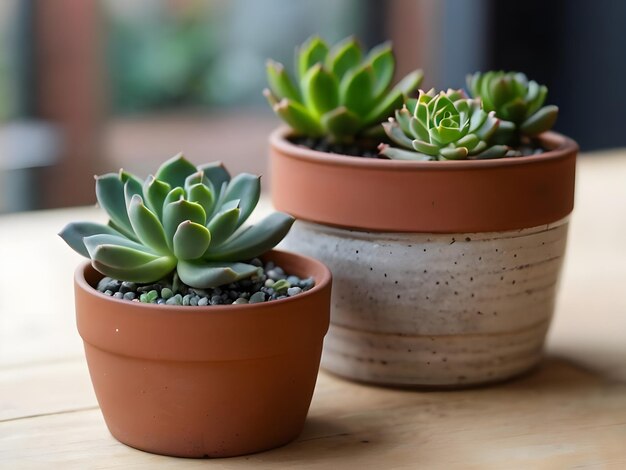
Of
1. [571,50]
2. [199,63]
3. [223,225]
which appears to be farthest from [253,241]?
[199,63]

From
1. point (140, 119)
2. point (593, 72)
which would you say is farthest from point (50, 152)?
point (593, 72)

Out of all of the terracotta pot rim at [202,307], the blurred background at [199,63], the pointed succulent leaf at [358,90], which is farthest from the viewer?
the blurred background at [199,63]

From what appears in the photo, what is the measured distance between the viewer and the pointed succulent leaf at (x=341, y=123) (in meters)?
0.98

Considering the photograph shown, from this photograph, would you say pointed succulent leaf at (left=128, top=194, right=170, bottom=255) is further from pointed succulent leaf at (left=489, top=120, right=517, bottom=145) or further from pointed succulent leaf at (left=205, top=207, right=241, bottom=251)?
pointed succulent leaf at (left=489, top=120, right=517, bottom=145)

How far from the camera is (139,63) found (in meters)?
2.39

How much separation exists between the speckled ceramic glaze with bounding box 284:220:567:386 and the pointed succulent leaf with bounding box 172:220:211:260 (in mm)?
168

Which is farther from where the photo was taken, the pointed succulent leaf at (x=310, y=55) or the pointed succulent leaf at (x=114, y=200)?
the pointed succulent leaf at (x=310, y=55)

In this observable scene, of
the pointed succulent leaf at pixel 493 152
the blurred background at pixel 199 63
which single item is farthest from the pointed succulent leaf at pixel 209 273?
the blurred background at pixel 199 63

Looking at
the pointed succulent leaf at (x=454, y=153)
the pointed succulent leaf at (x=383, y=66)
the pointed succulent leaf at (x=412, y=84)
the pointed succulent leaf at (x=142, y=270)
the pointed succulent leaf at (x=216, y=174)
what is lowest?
the pointed succulent leaf at (x=142, y=270)

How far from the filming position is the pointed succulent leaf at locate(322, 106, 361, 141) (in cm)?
98

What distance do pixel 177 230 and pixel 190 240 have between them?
1cm

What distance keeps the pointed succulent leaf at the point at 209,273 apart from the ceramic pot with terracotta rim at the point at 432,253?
143 mm

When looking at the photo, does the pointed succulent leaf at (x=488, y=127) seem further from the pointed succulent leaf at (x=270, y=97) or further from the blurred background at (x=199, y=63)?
the blurred background at (x=199, y=63)

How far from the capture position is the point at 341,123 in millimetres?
992
